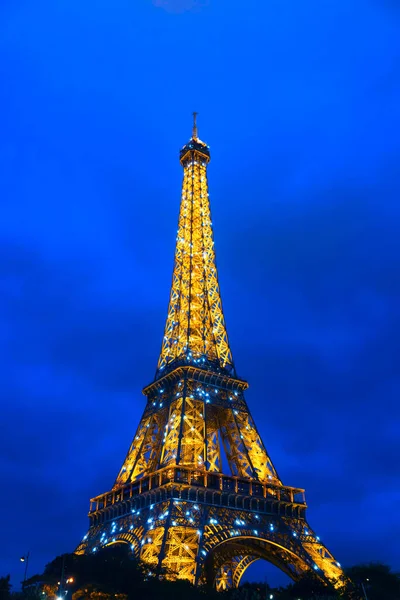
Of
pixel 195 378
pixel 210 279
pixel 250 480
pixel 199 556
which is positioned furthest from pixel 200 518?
pixel 210 279

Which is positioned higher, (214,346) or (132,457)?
(214,346)

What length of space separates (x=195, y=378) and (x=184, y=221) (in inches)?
846

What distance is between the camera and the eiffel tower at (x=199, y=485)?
3625 cm

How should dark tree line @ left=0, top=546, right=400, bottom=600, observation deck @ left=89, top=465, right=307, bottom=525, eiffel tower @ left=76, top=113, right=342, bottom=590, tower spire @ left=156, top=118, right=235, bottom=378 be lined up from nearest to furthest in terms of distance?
1. dark tree line @ left=0, top=546, right=400, bottom=600
2. eiffel tower @ left=76, top=113, right=342, bottom=590
3. observation deck @ left=89, top=465, right=307, bottom=525
4. tower spire @ left=156, top=118, right=235, bottom=378

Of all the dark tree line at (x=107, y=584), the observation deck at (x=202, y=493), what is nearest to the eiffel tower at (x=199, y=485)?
the observation deck at (x=202, y=493)

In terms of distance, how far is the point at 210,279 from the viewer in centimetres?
5716

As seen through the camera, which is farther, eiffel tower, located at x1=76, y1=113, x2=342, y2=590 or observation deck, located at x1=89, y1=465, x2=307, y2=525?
observation deck, located at x1=89, y1=465, x2=307, y2=525

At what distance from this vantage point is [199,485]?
38.8 meters

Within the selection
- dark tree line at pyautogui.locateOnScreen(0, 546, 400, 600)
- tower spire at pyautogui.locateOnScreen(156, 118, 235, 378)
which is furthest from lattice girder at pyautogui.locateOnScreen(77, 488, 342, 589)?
tower spire at pyautogui.locateOnScreen(156, 118, 235, 378)

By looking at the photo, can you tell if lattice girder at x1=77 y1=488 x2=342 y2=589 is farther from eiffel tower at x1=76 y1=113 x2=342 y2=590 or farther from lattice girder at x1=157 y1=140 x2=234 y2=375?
lattice girder at x1=157 y1=140 x2=234 y2=375

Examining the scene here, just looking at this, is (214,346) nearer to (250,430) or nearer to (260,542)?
(250,430)

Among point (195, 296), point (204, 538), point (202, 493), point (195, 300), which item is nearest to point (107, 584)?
point (204, 538)

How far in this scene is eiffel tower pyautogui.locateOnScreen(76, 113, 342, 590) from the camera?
1427 inches

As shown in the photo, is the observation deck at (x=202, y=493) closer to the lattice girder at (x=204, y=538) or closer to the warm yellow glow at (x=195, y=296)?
the lattice girder at (x=204, y=538)
